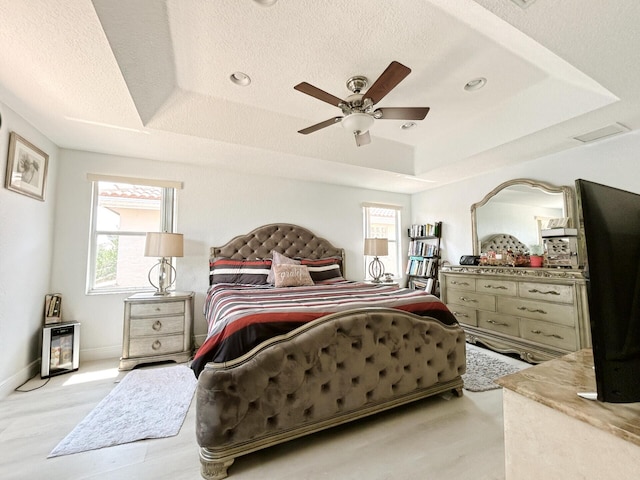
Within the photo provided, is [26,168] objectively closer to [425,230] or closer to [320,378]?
[320,378]

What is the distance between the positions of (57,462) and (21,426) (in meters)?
0.63

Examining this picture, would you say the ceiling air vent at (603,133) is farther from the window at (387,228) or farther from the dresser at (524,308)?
the window at (387,228)

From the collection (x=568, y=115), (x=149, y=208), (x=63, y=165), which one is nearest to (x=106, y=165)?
(x=63, y=165)

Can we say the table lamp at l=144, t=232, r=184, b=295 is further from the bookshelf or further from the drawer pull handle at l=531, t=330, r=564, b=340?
the drawer pull handle at l=531, t=330, r=564, b=340

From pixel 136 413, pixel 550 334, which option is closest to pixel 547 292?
pixel 550 334

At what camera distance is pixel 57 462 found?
158cm

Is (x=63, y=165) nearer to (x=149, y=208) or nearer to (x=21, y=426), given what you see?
(x=149, y=208)

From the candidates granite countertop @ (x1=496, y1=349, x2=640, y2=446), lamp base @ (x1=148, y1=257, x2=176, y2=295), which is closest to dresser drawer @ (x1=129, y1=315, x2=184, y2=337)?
lamp base @ (x1=148, y1=257, x2=176, y2=295)

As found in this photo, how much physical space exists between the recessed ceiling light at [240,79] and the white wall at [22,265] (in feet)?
6.09

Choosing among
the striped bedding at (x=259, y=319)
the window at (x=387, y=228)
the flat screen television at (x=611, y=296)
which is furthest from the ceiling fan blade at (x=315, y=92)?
the window at (x=387, y=228)

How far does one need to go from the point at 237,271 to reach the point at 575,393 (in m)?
3.40

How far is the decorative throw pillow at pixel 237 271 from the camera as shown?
3568mm

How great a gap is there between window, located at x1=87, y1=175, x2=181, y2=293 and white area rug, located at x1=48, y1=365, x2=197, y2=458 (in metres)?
1.24

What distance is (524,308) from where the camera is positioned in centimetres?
306
